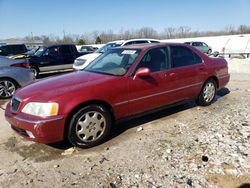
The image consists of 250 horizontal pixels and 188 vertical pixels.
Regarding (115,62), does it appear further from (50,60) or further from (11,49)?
(11,49)

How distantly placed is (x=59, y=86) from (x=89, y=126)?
2.69 feet

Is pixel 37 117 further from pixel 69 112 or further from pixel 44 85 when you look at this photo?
pixel 44 85

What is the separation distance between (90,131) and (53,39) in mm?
84298

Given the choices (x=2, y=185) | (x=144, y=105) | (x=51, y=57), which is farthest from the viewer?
(x=51, y=57)

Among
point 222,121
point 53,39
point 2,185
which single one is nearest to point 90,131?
point 2,185

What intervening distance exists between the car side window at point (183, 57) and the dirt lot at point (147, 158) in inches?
47.1

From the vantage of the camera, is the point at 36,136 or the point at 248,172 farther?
the point at 36,136

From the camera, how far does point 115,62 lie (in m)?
4.82

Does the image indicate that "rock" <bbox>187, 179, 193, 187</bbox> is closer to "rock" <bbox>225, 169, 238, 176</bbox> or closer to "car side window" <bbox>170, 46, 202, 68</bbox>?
"rock" <bbox>225, 169, 238, 176</bbox>

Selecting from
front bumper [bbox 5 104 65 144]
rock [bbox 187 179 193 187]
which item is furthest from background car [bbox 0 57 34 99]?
rock [bbox 187 179 193 187]

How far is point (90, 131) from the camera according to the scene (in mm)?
3992

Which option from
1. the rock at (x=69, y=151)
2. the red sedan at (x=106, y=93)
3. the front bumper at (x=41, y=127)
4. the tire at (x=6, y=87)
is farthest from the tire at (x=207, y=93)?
the tire at (x=6, y=87)

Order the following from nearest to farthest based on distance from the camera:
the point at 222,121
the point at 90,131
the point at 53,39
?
the point at 90,131
the point at 222,121
the point at 53,39

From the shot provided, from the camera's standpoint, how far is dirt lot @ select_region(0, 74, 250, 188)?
3092 mm
